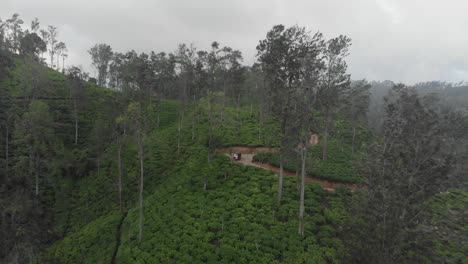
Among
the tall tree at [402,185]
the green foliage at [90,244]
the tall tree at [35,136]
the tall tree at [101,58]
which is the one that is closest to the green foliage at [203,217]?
the green foliage at [90,244]

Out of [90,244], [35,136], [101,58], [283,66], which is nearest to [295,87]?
[283,66]

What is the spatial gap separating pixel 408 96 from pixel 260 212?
49.8 ft

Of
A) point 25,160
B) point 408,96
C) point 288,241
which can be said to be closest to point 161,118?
point 25,160

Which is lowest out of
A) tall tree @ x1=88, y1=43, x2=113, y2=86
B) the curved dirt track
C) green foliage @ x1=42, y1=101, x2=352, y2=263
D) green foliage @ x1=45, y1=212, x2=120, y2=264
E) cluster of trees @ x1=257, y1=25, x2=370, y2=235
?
green foliage @ x1=45, y1=212, x2=120, y2=264

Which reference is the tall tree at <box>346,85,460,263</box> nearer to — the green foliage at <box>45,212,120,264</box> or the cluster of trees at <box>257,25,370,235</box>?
the cluster of trees at <box>257,25,370,235</box>

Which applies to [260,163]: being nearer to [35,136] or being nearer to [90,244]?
[90,244]

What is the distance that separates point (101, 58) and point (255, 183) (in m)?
89.0

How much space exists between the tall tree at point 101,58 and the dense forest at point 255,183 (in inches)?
1927

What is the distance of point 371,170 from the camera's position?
44.4ft

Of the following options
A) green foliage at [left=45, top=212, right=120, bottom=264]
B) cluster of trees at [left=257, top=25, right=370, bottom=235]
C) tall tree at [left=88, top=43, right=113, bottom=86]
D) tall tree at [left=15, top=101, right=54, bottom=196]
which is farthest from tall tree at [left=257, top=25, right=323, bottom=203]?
tall tree at [left=88, top=43, right=113, bottom=86]

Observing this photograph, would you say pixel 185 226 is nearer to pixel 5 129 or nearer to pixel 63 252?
pixel 63 252

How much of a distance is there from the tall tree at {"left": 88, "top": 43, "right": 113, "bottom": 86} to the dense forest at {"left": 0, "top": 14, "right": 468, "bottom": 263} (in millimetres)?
48956

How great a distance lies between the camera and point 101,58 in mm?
93125

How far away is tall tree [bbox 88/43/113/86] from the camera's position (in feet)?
301
